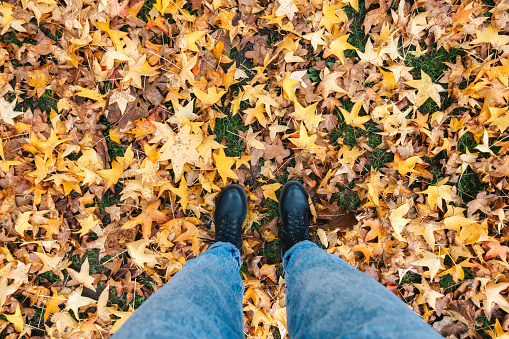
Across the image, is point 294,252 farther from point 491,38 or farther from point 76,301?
point 491,38

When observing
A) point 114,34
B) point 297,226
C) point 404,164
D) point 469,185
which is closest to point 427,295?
point 469,185

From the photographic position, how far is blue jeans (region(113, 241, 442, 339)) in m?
0.80

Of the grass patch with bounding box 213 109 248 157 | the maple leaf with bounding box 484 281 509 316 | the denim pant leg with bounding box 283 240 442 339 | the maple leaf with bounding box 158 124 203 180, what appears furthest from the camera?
the grass patch with bounding box 213 109 248 157

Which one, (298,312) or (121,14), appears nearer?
(298,312)

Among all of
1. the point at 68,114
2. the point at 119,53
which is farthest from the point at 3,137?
the point at 119,53

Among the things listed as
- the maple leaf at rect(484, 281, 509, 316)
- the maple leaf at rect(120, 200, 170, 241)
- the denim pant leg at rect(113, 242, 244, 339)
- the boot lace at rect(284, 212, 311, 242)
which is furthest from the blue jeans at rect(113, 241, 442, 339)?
the maple leaf at rect(484, 281, 509, 316)

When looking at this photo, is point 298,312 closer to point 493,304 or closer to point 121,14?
point 493,304

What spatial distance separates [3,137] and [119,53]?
100cm

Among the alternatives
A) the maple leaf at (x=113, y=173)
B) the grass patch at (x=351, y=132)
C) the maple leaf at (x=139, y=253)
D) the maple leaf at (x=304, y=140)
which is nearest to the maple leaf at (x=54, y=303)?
the maple leaf at (x=139, y=253)

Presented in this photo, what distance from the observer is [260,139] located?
6.06 ft

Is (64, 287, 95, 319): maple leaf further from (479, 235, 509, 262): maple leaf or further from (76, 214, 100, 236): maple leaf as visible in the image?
(479, 235, 509, 262): maple leaf

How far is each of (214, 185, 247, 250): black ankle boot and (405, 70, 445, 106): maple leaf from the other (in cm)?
138

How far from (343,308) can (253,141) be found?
119cm

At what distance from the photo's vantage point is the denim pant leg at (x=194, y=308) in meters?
0.81
